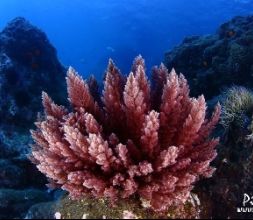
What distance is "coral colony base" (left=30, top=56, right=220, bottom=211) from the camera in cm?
312

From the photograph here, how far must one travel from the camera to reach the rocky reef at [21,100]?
183 inches

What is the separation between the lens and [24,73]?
8352mm

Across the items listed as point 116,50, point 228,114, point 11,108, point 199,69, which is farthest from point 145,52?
point 228,114

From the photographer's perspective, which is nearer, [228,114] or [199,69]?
[228,114]

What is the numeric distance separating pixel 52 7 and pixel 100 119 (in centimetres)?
6720

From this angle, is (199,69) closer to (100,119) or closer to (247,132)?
(247,132)

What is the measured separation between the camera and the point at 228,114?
441 cm

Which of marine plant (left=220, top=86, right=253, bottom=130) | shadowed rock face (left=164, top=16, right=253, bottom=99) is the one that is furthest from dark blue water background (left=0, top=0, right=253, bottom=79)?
marine plant (left=220, top=86, right=253, bottom=130)

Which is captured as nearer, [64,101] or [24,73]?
[24,73]

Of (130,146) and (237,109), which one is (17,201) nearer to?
(130,146)

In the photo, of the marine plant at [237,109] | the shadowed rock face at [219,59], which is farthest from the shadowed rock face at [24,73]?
the marine plant at [237,109]

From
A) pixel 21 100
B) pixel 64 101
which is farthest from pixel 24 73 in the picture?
pixel 64 101

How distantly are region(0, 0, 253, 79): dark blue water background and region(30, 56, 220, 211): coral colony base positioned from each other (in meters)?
26.3

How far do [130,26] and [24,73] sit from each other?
119ft
